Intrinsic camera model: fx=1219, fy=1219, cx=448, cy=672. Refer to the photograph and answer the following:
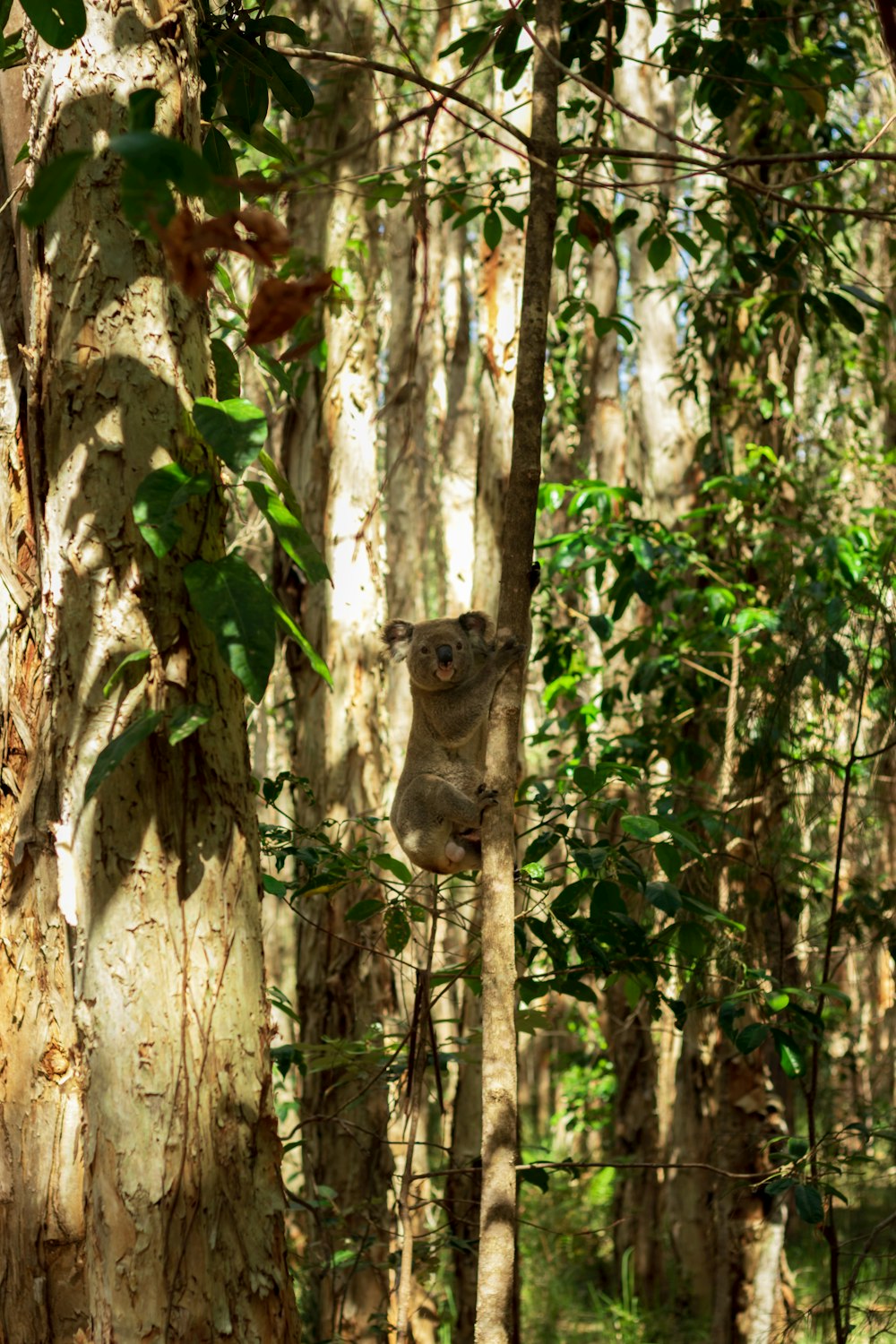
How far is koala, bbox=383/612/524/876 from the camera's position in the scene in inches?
161

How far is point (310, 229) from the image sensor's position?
7445mm

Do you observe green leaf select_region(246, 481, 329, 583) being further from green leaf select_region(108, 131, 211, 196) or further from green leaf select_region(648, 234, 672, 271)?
green leaf select_region(648, 234, 672, 271)

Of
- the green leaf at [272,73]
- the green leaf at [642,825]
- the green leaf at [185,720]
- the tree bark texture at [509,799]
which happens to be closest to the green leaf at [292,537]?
the green leaf at [185,720]

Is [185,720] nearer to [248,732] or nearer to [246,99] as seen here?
[248,732]

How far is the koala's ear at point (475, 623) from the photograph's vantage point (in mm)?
4137

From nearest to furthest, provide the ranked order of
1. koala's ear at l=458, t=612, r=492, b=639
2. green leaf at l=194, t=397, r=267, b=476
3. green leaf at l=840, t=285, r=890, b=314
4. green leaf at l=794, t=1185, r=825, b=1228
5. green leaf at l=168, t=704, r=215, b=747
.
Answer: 1. green leaf at l=194, t=397, r=267, b=476
2. green leaf at l=168, t=704, r=215, b=747
3. green leaf at l=794, t=1185, r=825, b=1228
4. green leaf at l=840, t=285, r=890, b=314
5. koala's ear at l=458, t=612, r=492, b=639

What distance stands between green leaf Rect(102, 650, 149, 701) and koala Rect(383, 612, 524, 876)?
1.79 metres

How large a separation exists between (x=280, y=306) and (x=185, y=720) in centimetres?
80

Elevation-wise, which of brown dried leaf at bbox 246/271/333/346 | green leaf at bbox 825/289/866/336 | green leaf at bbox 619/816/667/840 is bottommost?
green leaf at bbox 619/816/667/840

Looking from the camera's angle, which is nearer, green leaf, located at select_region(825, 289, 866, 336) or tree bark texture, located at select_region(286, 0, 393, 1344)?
green leaf, located at select_region(825, 289, 866, 336)

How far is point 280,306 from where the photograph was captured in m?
1.68

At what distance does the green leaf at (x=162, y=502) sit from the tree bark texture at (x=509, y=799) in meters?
0.77

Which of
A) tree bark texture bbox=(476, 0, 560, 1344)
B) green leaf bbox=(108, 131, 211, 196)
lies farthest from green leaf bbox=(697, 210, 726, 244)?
green leaf bbox=(108, 131, 211, 196)

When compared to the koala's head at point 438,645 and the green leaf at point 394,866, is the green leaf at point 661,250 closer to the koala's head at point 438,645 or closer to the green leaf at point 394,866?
the koala's head at point 438,645
